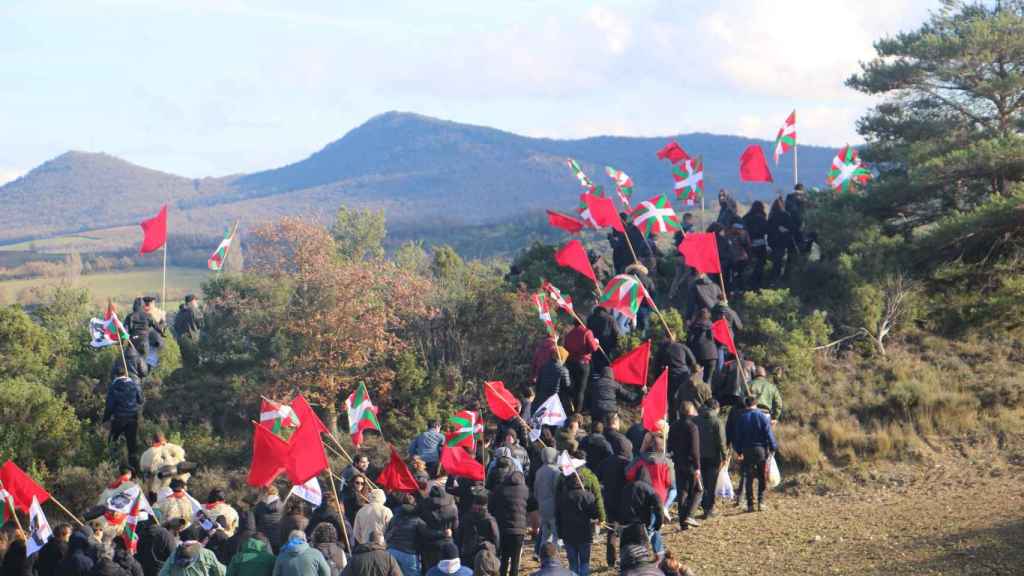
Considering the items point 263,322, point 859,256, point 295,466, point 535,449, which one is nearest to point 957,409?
point 859,256

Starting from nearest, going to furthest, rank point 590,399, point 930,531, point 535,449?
point 930,531, point 535,449, point 590,399

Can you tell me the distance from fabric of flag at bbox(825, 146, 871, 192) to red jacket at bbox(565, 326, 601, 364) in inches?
372

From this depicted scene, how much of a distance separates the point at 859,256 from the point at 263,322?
41.6ft

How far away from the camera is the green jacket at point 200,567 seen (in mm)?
11086

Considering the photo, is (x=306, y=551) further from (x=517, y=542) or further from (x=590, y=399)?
(x=590, y=399)

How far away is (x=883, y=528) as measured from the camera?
14.8 m

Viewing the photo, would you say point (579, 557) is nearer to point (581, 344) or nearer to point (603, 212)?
point (581, 344)

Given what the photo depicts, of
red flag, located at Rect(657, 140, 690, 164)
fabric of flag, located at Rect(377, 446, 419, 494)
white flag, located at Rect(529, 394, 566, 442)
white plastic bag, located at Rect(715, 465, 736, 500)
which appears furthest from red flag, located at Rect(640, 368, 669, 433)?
red flag, located at Rect(657, 140, 690, 164)

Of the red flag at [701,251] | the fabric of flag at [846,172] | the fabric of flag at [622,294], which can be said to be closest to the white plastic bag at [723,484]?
the fabric of flag at [622,294]

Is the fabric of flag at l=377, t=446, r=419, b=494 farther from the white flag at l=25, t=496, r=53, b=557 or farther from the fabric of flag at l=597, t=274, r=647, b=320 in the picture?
the fabric of flag at l=597, t=274, r=647, b=320

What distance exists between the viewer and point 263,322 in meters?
24.1

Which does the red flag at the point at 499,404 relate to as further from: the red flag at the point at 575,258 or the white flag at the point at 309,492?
the red flag at the point at 575,258

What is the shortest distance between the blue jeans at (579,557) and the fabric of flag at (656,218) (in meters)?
9.68

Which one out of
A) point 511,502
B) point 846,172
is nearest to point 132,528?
point 511,502
